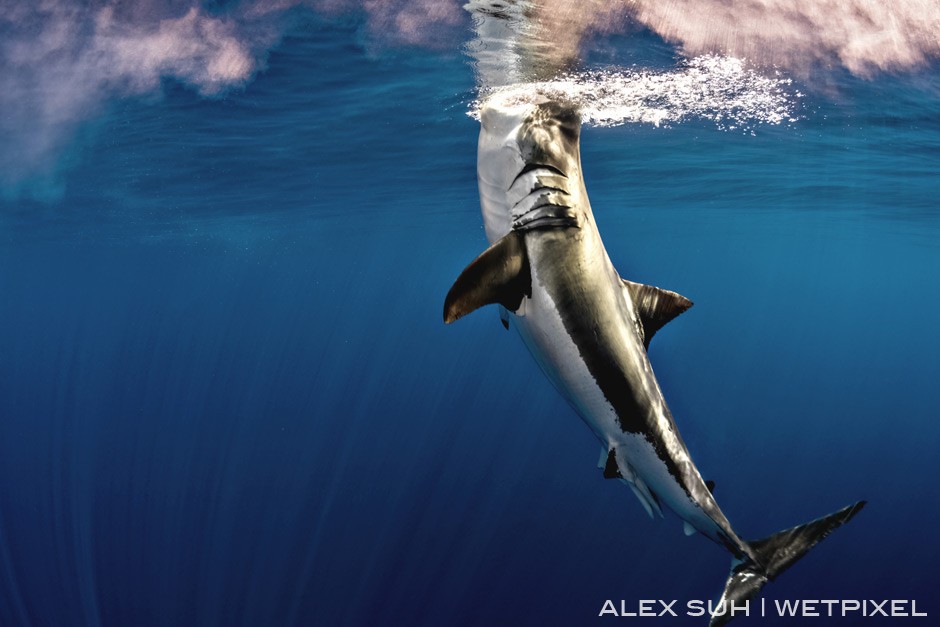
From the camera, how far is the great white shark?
3.28 metres

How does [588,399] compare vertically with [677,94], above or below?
below

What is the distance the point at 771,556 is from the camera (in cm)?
407

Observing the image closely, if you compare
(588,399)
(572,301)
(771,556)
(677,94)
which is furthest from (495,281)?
(677,94)

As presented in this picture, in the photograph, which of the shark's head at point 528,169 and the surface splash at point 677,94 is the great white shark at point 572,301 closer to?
the shark's head at point 528,169

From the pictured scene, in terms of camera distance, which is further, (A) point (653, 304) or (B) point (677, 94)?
(B) point (677, 94)

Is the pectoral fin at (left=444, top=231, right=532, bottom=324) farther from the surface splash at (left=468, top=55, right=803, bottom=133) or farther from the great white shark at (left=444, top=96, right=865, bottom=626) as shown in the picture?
the surface splash at (left=468, top=55, right=803, bottom=133)

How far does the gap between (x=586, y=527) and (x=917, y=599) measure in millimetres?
21034

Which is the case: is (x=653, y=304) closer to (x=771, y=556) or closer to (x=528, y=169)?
(x=528, y=169)

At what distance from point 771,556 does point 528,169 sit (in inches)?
119

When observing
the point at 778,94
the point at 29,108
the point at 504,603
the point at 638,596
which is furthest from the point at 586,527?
the point at 29,108

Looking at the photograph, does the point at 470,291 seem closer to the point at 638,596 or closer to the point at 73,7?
the point at 73,7

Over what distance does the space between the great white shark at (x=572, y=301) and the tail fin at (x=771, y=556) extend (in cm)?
22

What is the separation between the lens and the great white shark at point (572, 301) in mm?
3275

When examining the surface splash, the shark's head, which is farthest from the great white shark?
the surface splash
